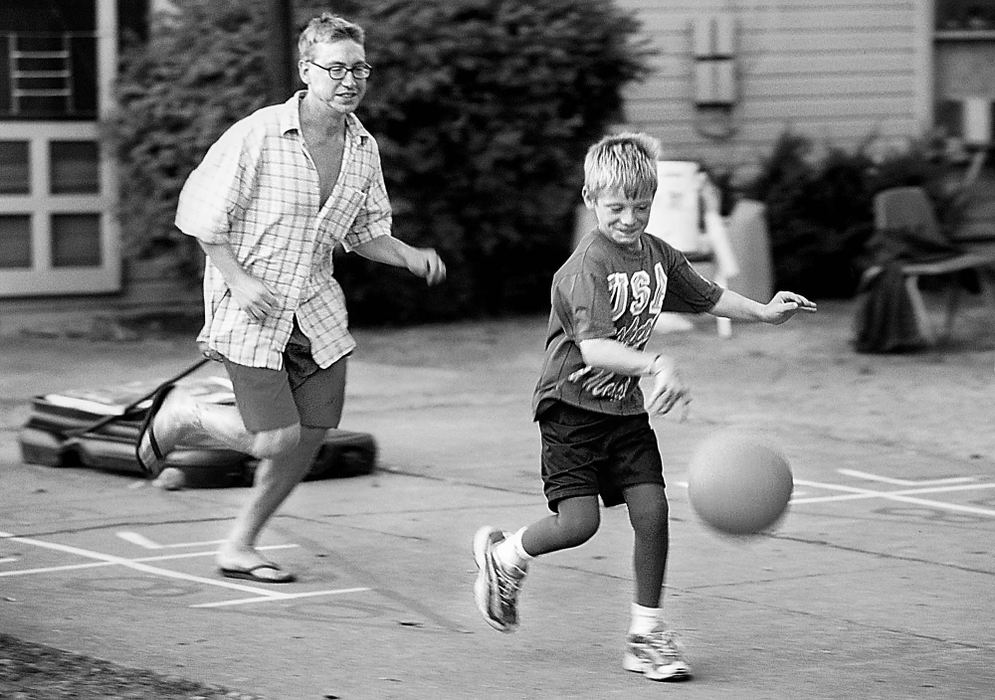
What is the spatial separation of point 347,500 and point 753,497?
9.25 feet

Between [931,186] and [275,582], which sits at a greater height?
[931,186]

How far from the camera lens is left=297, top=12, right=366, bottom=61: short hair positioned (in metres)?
5.46

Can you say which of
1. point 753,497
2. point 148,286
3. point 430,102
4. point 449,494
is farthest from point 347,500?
point 148,286

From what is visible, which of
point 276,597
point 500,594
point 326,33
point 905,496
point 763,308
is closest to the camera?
point 500,594

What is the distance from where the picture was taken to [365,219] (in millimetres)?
5801

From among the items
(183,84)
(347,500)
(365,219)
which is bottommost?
(347,500)

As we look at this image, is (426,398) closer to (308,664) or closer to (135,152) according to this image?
(135,152)

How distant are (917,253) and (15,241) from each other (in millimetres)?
6926

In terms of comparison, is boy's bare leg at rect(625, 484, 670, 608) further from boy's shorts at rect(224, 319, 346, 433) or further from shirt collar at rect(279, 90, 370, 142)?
shirt collar at rect(279, 90, 370, 142)

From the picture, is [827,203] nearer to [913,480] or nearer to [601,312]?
[913,480]

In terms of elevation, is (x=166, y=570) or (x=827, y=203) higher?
(x=827, y=203)

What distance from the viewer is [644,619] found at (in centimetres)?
475

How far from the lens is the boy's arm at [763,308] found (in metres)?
5.02

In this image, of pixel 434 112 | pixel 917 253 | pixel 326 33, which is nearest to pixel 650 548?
pixel 326 33
